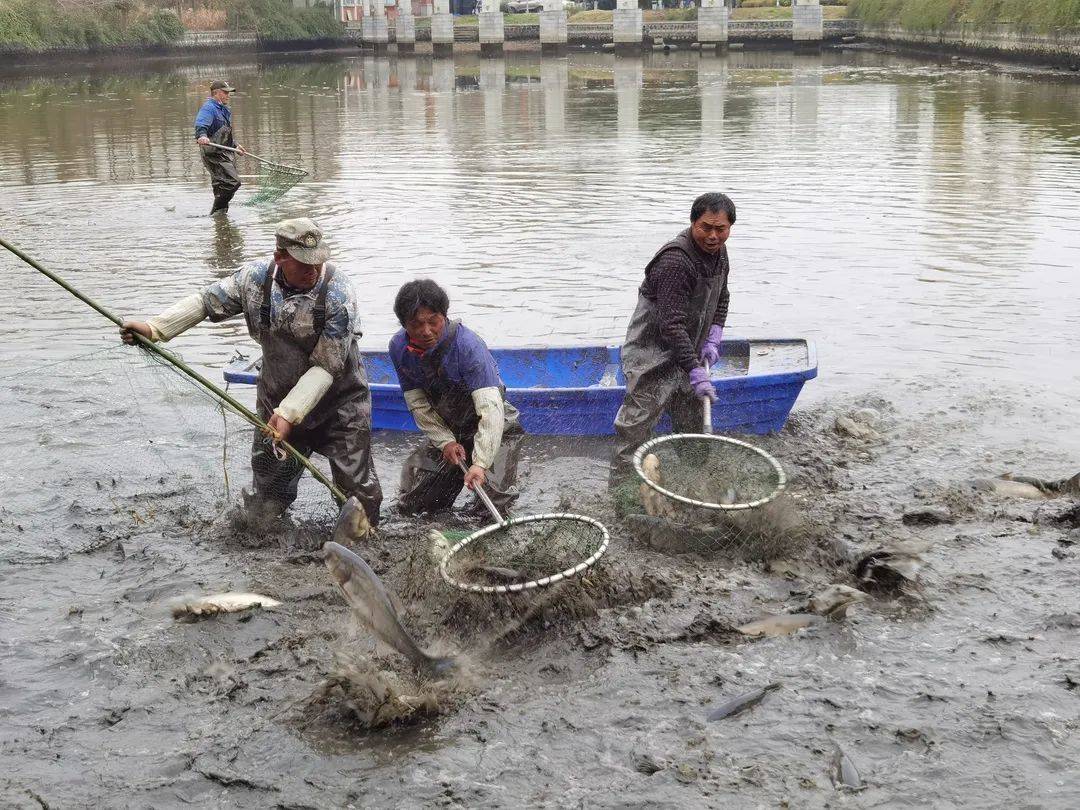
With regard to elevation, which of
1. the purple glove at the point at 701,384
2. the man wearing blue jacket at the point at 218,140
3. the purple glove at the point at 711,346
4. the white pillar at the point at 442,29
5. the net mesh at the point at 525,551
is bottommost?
the net mesh at the point at 525,551

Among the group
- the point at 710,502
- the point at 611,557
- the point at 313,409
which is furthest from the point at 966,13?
the point at 313,409

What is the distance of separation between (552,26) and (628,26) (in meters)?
4.94

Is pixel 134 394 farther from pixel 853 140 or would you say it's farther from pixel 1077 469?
pixel 853 140

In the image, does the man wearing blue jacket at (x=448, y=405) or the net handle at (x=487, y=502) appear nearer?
the net handle at (x=487, y=502)

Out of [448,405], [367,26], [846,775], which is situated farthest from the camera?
[367,26]

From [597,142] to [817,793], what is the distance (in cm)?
2244

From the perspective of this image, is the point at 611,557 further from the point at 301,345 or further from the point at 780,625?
the point at 301,345

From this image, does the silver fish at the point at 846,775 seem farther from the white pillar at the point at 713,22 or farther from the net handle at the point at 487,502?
the white pillar at the point at 713,22

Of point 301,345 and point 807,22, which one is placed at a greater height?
point 807,22

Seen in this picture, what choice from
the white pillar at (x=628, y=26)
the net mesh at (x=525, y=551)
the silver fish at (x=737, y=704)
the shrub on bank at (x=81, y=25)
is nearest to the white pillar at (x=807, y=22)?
the white pillar at (x=628, y=26)

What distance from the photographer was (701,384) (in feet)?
21.8

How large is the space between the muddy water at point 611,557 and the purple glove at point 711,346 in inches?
41.5

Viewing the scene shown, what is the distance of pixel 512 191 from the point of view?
1898cm

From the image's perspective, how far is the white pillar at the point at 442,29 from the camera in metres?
70.8
